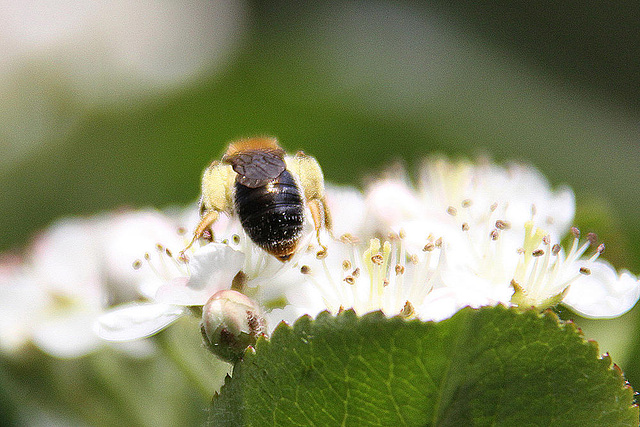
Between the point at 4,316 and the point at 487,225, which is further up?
the point at 487,225

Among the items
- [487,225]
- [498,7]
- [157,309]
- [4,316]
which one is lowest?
[4,316]

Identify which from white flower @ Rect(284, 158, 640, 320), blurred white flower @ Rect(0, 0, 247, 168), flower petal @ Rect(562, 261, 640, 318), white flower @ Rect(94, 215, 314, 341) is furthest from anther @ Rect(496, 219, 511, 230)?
blurred white flower @ Rect(0, 0, 247, 168)

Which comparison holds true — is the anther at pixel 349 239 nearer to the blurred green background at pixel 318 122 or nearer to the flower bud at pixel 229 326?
the flower bud at pixel 229 326

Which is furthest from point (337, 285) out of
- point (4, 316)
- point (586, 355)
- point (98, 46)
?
point (98, 46)

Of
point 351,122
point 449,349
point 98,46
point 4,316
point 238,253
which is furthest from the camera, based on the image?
point 98,46

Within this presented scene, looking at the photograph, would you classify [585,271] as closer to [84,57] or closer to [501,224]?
[501,224]

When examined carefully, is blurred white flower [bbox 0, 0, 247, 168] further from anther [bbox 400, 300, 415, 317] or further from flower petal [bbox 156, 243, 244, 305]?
anther [bbox 400, 300, 415, 317]

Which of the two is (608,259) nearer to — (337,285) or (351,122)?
(337,285)

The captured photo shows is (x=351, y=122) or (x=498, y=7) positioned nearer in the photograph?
(x=351, y=122)
